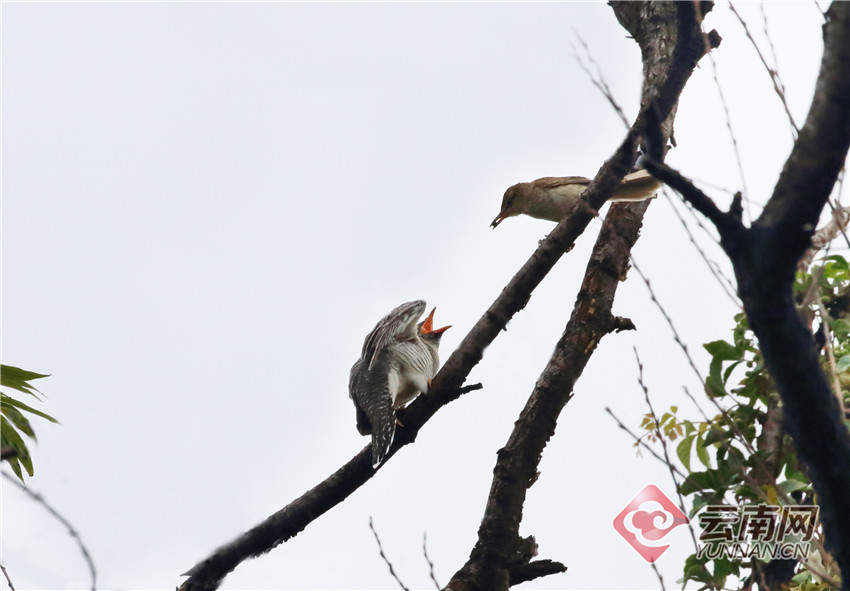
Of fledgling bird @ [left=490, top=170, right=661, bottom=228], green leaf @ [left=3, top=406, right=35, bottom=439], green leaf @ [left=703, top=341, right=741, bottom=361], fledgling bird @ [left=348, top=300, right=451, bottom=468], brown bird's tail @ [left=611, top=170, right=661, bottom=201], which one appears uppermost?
fledgling bird @ [left=490, top=170, right=661, bottom=228]

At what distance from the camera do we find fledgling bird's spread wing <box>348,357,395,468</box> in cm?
439

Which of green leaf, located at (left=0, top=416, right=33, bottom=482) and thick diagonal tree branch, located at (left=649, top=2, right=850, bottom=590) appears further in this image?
green leaf, located at (left=0, top=416, right=33, bottom=482)

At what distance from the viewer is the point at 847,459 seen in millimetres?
2273

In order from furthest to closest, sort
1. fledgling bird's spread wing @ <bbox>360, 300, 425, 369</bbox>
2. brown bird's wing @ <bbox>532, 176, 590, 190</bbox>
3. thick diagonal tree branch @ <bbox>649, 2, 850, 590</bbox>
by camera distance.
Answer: brown bird's wing @ <bbox>532, 176, 590, 190</bbox>, fledgling bird's spread wing @ <bbox>360, 300, 425, 369</bbox>, thick diagonal tree branch @ <bbox>649, 2, 850, 590</bbox>

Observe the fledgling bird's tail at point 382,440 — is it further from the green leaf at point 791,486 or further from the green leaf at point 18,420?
the green leaf at point 791,486

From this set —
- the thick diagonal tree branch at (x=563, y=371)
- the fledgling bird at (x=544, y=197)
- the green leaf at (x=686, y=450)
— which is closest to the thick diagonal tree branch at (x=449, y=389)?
the thick diagonal tree branch at (x=563, y=371)

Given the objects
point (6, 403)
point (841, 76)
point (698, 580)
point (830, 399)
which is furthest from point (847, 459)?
point (6, 403)

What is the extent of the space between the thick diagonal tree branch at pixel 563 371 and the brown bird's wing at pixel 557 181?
4.07 ft

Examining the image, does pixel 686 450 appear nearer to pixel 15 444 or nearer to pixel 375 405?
pixel 375 405

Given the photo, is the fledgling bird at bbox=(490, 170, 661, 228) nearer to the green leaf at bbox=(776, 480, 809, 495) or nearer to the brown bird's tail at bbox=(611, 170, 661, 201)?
the brown bird's tail at bbox=(611, 170, 661, 201)

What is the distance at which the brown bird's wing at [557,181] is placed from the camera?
648cm

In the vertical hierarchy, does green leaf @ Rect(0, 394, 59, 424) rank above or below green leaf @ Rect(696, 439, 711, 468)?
above

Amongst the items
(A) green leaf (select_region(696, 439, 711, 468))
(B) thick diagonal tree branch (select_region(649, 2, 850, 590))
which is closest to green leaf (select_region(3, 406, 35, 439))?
(B) thick diagonal tree branch (select_region(649, 2, 850, 590))

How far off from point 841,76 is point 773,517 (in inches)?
76.1
